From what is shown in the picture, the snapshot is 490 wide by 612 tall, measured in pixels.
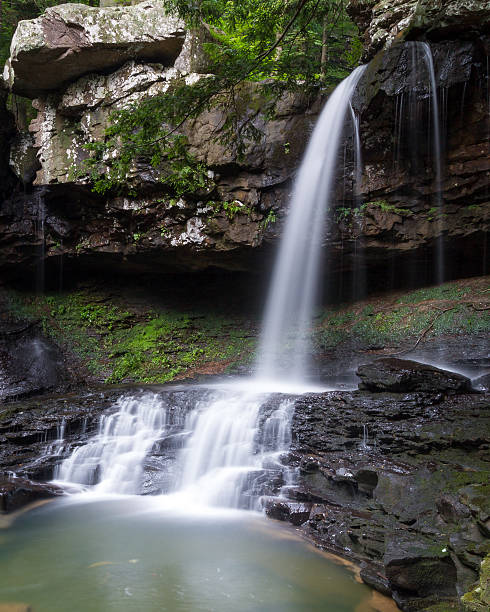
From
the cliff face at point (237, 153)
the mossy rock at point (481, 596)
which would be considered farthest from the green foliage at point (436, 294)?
the mossy rock at point (481, 596)

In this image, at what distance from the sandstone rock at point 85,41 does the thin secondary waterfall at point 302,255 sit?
474 cm

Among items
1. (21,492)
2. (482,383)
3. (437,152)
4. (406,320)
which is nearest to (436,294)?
(406,320)

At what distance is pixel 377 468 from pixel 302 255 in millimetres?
6936

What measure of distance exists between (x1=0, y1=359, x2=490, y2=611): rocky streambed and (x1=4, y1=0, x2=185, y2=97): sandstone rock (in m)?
8.53

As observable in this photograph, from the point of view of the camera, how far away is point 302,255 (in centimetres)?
1152

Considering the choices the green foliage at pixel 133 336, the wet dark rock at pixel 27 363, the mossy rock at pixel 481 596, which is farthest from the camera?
the green foliage at pixel 133 336

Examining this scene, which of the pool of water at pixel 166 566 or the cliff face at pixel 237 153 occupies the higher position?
the cliff face at pixel 237 153

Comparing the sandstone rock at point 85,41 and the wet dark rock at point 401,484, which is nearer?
the wet dark rock at point 401,484

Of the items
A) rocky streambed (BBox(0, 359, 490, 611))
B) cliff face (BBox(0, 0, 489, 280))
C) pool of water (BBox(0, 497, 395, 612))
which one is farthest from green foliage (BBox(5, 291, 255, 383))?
pool of water (BBox(0, 497, 395, 612))

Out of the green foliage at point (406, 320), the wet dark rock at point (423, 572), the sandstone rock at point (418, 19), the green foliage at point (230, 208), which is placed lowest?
the wet dark rock at point (423, 572)

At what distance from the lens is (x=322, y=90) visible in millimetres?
10555

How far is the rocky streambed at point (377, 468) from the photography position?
3762 millimetres

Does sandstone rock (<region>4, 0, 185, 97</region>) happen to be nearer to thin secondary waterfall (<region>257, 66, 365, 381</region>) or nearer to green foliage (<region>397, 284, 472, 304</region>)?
thin secondary waterfall (<region>257, 66, 365, 381</region>)

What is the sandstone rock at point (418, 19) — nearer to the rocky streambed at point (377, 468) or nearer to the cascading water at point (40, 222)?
the rocky streambed at point (377, 468)
